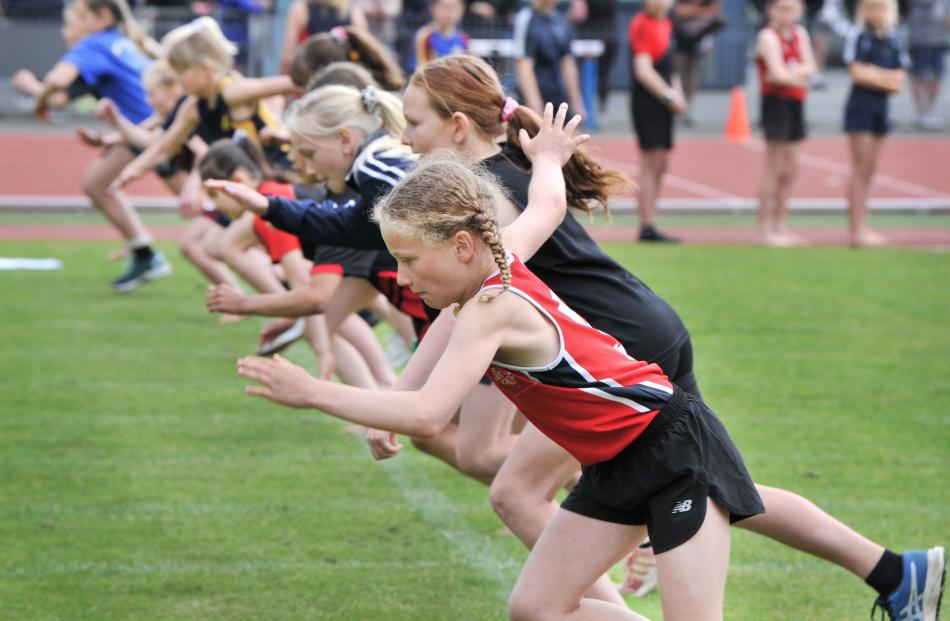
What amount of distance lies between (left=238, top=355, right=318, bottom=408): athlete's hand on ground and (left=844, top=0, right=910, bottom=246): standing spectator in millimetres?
9724

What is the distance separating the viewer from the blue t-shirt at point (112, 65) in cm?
1067

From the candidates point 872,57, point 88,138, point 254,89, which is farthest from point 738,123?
point 254,89

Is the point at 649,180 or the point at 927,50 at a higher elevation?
the point at 649,180

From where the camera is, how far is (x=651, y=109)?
1266 centimetres

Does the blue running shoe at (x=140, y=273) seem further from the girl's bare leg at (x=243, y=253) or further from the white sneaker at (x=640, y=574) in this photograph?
the white sneaker at (x=640, y=574)

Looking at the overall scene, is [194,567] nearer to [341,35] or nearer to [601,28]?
[341,35]

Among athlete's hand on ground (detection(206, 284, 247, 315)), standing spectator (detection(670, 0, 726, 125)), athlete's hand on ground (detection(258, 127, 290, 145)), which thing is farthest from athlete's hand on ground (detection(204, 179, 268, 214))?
standing spectator (detection(670, 0, 726, 125))

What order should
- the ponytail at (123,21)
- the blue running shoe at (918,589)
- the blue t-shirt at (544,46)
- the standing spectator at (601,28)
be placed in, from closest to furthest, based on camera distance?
the blue running shoe at (918,589)
the ponytail at (123,21)
the blue t-shirt at (544,46)
the standing spectator at (601,28)

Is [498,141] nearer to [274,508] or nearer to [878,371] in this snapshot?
[274,508]

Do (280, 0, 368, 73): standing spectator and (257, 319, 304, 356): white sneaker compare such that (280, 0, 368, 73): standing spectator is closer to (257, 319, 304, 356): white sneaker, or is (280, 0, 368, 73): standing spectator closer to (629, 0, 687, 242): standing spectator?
(629, 0, 687, 242): standing spectator

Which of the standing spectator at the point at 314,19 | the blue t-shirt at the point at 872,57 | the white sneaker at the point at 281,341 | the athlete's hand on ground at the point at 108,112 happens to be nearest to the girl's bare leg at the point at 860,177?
the blue t-shirt at the point at 872,57

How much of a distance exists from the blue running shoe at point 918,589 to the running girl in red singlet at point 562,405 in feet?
3.04

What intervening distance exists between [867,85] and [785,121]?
734 mm

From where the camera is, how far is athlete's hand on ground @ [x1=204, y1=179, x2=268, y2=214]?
461cm
